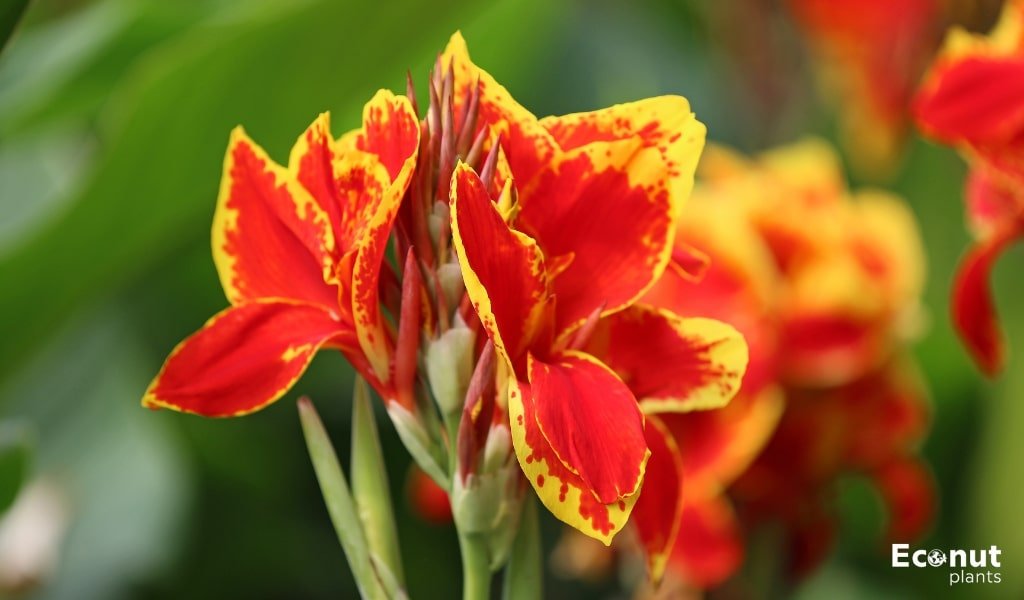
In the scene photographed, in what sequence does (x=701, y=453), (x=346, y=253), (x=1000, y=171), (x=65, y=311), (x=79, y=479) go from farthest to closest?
(x=79, y=479) < (x=65, y=311) < (x=701, y=453) < (x=1000, y=171) < (x=346, y=253)

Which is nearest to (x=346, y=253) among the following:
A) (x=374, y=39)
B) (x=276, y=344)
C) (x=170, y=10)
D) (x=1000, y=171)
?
(x=276, y=344)

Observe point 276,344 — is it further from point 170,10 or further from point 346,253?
point 170,10

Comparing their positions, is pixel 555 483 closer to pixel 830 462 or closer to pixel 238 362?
pixel 238 362

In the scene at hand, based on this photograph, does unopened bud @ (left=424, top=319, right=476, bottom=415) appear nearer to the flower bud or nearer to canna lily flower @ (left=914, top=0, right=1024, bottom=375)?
the flower bud

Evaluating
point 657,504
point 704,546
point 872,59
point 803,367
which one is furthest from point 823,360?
point 872,59

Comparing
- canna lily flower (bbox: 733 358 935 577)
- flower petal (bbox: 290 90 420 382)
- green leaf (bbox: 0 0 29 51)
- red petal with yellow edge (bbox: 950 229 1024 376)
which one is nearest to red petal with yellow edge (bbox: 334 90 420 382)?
flower petal (bbox: 290 90 420 382)

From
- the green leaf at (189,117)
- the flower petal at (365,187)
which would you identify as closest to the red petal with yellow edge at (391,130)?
the flower petal at (365,187)
